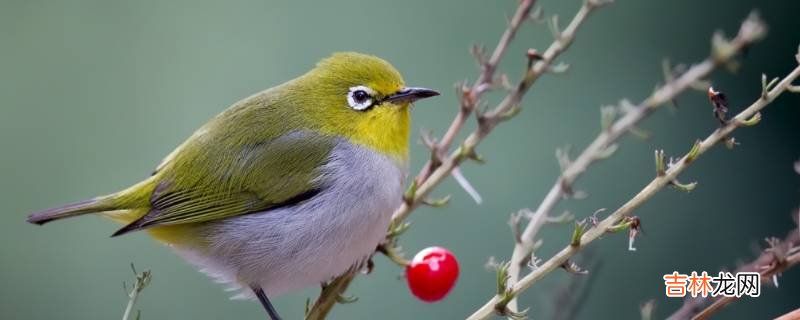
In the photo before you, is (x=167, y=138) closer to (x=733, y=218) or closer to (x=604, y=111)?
(x=733, y=218)

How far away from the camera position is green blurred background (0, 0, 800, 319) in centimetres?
382

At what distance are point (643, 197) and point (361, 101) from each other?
1.27 meters

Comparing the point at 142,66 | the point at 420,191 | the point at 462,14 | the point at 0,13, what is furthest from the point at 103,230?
the point at 420,191

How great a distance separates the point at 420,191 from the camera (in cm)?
197

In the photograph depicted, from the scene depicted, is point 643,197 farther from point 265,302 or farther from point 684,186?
point 265,302

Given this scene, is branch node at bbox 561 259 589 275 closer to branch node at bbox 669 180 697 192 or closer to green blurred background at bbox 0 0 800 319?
branch node at bbox 669 180 697 192

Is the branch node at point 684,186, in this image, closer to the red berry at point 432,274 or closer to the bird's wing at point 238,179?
the red berry at point 432,274

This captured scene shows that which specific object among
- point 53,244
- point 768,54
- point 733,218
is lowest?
point 53,244

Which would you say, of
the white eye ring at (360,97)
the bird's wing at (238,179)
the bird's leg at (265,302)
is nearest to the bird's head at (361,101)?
the white eye ring at (360,97)

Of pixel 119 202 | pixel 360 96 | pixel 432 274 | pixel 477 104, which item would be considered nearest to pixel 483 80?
pixel 477 104

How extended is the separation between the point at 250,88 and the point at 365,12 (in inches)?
24.9

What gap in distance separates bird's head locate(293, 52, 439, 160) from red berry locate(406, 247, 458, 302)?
1.96 ft

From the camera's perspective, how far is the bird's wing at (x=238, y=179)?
8.55ft

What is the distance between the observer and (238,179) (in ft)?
8.57
